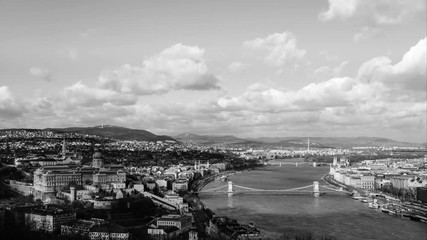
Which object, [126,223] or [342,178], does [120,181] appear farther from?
[342,178]

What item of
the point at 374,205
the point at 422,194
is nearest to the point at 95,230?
the point at 374,205

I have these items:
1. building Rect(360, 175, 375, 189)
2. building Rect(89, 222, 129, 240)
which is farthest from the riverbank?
building Rect(89, 222, 129, 240)

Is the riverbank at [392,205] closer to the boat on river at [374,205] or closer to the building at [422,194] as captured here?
the boat on river at [374,205]

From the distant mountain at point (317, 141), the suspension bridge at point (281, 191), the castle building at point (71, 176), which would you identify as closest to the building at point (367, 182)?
the suspension bridge at point (281, 191)

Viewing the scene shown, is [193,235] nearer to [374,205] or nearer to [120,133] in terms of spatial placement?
[374,205]

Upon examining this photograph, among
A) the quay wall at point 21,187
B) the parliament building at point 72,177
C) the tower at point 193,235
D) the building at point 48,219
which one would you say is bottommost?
the tower at point 193,235

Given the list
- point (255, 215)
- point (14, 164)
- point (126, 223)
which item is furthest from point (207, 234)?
point (14, 164)

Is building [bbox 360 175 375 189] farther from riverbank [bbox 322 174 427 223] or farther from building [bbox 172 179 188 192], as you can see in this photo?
building [bbox 172 179 188 192]
